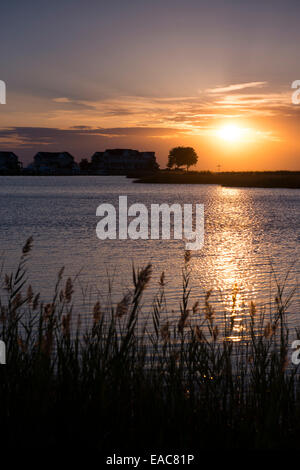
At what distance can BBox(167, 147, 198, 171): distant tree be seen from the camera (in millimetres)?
156000

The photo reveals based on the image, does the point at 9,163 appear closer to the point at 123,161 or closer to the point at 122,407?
the point at 123,161

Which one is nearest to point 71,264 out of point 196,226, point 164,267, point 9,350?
point 164,267

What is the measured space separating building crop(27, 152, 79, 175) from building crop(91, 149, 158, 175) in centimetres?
1124

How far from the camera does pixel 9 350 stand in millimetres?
4863

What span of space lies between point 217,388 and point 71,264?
12.7 meters

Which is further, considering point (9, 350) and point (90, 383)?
point (9, 350)

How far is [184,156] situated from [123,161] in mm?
30731

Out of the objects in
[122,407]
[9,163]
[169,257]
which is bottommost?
[169,257]

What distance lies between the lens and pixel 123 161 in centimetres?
18000

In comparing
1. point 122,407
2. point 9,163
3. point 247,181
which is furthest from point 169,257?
point 9,163

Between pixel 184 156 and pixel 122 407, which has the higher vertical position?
pixel 184 156

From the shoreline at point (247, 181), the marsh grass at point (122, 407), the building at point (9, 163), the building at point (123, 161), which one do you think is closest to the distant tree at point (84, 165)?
the building at point (123, 161)

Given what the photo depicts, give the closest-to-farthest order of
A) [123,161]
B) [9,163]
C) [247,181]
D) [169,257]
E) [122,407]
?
1. [122,407]
2. [169,257]
3. [247,181]
4. [9,163]
5. [123,161]
